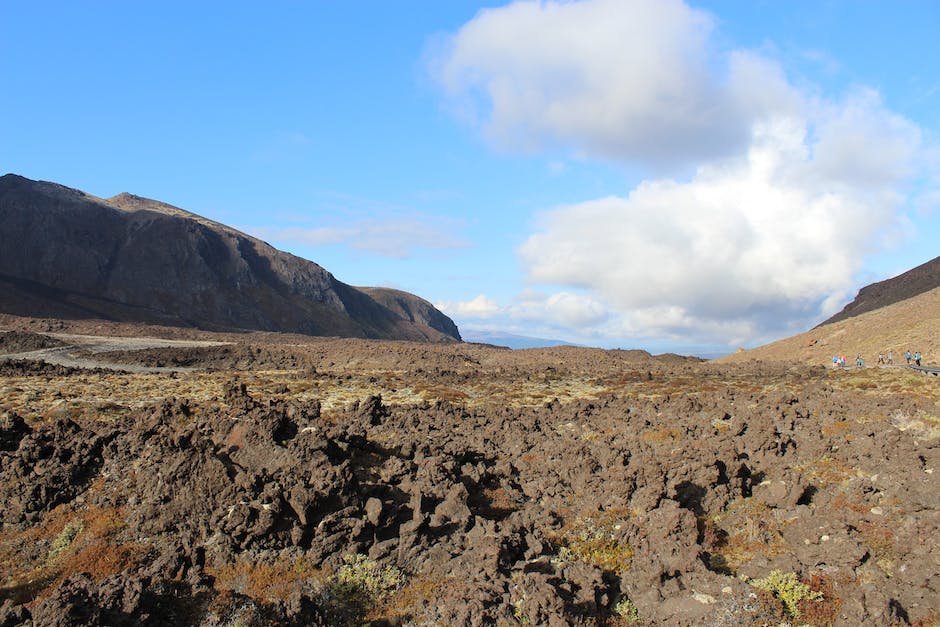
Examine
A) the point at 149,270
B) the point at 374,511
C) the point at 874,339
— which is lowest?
the point at 374,511

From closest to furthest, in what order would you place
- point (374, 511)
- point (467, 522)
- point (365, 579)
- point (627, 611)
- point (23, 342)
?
point (627, 611) < point (365, 579) < point (374, 511) < point (467, 522) < point (23, 342)

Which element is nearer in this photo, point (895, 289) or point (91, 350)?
point (91, 350)

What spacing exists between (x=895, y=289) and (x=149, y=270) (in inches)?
5486

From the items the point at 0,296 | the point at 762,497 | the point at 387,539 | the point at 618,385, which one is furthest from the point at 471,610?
the point at 0,296

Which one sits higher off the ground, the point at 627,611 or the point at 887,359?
the point at 887,359

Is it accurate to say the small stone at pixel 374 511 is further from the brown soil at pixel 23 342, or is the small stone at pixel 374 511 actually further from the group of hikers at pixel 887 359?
the brown soil at pixel 23 342

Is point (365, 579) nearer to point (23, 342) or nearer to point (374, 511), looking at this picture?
point (374, 511)

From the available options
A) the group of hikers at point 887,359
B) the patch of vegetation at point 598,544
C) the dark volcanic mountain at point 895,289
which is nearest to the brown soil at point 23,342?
the patch of vegetation at point 598,544

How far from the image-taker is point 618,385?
35.8 meters

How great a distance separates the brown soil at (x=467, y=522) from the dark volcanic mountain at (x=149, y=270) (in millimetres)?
96613

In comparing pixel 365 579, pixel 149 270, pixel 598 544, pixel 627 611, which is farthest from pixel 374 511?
pixel 149 270

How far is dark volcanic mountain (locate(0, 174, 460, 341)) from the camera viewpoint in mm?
112000

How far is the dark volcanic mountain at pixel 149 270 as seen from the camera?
112m

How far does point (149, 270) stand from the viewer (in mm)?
124688
